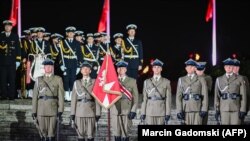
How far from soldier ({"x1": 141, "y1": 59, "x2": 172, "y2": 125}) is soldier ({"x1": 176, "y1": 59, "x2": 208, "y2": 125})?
26 cm

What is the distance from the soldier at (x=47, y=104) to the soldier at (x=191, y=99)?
2421 millimetres

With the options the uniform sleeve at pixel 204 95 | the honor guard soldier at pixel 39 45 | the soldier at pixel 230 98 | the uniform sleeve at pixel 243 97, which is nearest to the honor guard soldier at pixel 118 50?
the honor guard soldier at pixel 39 45

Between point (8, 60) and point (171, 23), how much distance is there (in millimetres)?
11462

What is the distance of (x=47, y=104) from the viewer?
10.1 m

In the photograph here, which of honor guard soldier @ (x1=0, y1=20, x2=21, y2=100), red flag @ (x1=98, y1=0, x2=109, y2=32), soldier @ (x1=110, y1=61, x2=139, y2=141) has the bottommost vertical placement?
soldier @ (x1=110, y1=61, x2=139, y2=141)

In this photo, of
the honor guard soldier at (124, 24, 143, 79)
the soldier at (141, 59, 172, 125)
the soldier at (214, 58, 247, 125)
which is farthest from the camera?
the honor guard soldier at (124, 24, 143, 79)

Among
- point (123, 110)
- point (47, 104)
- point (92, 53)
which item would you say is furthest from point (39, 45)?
point (123, 110)

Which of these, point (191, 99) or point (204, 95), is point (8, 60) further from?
point (204, 95)

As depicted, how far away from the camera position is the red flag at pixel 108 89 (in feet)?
32.5

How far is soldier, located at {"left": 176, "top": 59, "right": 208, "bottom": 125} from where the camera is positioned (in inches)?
403

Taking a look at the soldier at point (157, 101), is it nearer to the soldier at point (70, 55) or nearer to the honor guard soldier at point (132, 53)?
the honor guard soldier at point (132, 53)

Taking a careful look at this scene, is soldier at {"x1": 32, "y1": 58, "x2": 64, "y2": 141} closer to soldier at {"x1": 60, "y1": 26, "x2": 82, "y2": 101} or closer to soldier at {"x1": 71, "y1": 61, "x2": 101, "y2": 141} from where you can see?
soldier at {"x1": 71, "y1": 61, "x2": 101, "y2": 141}

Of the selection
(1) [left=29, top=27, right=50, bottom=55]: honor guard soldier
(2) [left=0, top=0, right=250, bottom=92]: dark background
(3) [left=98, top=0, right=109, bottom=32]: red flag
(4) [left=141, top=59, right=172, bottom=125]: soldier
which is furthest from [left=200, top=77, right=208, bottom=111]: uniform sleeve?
(2) [left=0, top=0, right=250, bottom=92]: dark background

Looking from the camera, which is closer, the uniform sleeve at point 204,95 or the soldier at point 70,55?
the uniform sleeve at point 204,95
